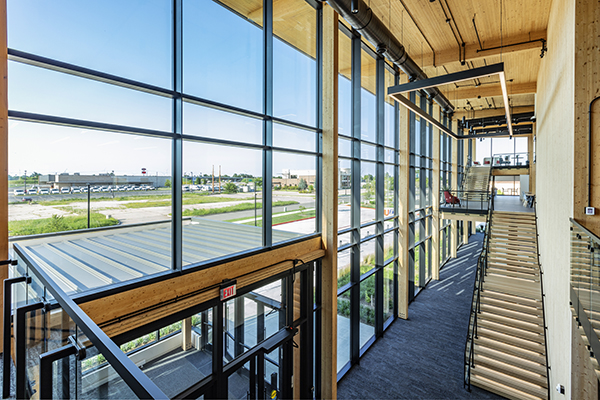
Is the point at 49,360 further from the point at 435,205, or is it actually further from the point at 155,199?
the point at 435,205

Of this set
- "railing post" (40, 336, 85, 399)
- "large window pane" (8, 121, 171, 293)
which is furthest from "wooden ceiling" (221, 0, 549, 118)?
"railing post" (40, 336, 85, 399)

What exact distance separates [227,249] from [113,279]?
1.59 meters

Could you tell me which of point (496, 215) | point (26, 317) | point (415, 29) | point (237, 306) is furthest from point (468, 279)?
point (26, 317)

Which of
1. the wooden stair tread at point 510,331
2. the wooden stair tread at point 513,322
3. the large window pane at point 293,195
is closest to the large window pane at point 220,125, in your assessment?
the large window pane at point 293,195

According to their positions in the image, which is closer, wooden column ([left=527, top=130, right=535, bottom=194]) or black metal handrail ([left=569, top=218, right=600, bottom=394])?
black metal handrail ([left=569, top=218, right=600, bottom=394])

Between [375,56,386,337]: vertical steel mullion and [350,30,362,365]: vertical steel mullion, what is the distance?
4.47 feet

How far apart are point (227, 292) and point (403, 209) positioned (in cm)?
762

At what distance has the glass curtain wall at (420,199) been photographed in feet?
Answer: 35.4

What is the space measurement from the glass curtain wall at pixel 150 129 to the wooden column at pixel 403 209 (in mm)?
5808

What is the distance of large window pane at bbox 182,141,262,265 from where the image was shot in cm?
396

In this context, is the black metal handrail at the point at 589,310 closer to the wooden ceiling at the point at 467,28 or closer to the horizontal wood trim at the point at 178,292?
the horizontal wood trim at the point at 178,292

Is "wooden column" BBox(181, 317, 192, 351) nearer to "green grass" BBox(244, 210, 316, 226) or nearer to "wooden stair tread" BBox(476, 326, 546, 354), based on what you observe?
"green grass" BBox(244, 210, 316, 226)

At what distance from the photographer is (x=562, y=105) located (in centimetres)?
479

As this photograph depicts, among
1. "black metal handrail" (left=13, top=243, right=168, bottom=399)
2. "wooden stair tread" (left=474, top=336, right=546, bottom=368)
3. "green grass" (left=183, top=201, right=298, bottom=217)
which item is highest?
"green grass" (left=183, top=201, right=298, bottom=217)
